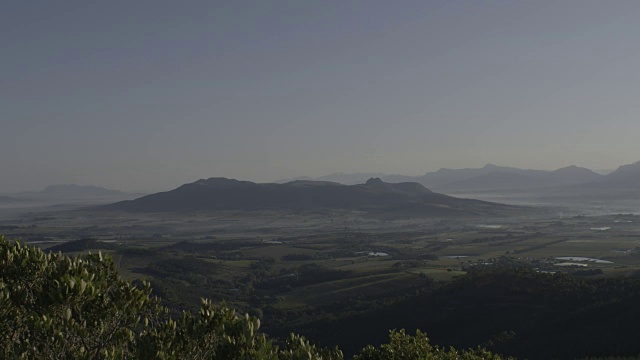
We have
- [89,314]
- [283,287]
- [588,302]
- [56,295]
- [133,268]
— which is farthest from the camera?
[133,268]

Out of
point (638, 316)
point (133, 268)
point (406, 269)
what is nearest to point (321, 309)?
point (406, 269)

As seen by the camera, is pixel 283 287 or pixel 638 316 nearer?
pixel 638 316

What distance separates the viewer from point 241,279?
195 metres

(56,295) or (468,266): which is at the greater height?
(56,295)

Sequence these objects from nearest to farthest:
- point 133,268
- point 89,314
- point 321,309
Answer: point 89,314 < point 321,309 < point 133,268

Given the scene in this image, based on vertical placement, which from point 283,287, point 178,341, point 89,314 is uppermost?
point 89,314

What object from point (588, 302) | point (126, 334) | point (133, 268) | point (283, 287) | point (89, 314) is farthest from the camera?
point (133, 268)

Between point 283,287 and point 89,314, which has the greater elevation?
point 89,314

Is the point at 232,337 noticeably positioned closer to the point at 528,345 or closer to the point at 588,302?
the point at 528,345

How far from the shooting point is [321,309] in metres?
139

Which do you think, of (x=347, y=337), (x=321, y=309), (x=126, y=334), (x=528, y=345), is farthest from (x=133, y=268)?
(x=126, y=334)

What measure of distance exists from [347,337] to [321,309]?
3224cm

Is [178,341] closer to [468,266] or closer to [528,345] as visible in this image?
[528,345]

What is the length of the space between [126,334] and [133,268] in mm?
188321
